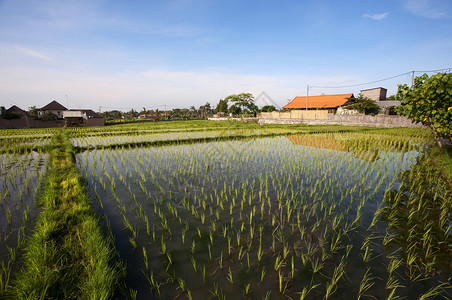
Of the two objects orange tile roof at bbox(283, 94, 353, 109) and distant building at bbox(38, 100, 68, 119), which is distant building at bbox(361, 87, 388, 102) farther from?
distant building at bbox(38, 100, 68, 119)

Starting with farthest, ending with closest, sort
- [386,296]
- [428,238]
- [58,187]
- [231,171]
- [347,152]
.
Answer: [347,152] < [231,171] < [58,187] < [428,238] < [386,296]

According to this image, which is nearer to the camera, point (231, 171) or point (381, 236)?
point (381, 236)

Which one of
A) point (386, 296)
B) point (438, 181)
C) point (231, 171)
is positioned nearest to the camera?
point (386, 296)

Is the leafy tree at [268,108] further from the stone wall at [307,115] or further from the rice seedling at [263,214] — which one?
the rice seedling at [263,214]

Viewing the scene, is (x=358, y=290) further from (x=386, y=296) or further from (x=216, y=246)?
(x=216, y=246)

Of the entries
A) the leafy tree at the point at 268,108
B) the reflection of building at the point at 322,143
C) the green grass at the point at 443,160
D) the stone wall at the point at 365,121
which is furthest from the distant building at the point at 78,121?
the green grass at the point at 443,160

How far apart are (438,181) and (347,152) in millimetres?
3462

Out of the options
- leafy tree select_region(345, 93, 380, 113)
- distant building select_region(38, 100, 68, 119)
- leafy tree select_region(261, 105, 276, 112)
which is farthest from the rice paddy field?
distant building select_region(38, 100, 68, 119)

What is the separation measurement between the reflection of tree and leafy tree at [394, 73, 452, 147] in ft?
6.13

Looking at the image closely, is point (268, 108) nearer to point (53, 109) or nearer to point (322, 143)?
point (322, 143)

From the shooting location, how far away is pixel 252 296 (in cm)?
202

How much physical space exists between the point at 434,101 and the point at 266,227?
6.80 m

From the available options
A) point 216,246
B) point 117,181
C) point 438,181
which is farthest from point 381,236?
point 117,181

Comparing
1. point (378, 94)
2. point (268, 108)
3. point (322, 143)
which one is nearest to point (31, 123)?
point (322, 143)
